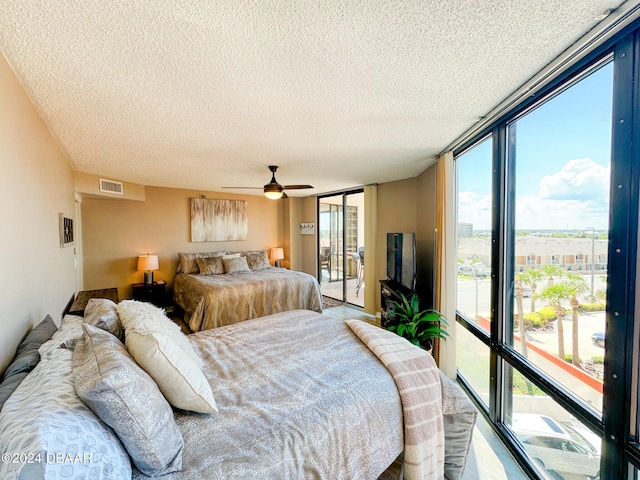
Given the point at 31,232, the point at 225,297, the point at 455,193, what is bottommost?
the point at 225,297

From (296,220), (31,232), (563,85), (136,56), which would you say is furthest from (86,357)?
(296,220)

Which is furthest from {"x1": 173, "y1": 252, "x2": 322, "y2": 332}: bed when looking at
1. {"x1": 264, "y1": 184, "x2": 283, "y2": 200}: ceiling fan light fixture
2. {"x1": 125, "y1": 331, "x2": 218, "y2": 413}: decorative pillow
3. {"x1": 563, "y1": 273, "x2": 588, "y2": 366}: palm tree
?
{"x1": 563, "y1": 273, "x2": 588, "y2": 366}: palm tree

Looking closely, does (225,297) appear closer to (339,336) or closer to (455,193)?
(339,336)

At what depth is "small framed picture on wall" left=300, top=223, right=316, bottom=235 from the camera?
628cm

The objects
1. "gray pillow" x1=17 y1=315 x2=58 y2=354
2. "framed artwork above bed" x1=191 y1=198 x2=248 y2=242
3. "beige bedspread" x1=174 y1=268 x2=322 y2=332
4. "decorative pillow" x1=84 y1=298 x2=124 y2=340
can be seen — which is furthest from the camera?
"framed artwork above bed" x1=191 y1=198 x2=248 y2=242

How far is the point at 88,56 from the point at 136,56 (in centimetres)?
23

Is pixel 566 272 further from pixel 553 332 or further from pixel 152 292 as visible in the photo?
pixel 152 292

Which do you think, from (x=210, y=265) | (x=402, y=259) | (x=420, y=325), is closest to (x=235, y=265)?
(x=210, y=265)

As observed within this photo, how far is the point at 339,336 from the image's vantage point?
6.68 ft

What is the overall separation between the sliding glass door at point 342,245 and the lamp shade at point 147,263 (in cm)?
332

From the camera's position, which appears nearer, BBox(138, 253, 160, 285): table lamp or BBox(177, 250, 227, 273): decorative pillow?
BBox(138, 253, 160, 285): table lamp

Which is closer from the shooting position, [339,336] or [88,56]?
[88,56]

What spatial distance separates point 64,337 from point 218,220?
4.43m

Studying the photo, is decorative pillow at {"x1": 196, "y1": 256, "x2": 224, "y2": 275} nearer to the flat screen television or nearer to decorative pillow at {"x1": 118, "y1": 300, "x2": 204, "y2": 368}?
the flat screen television
